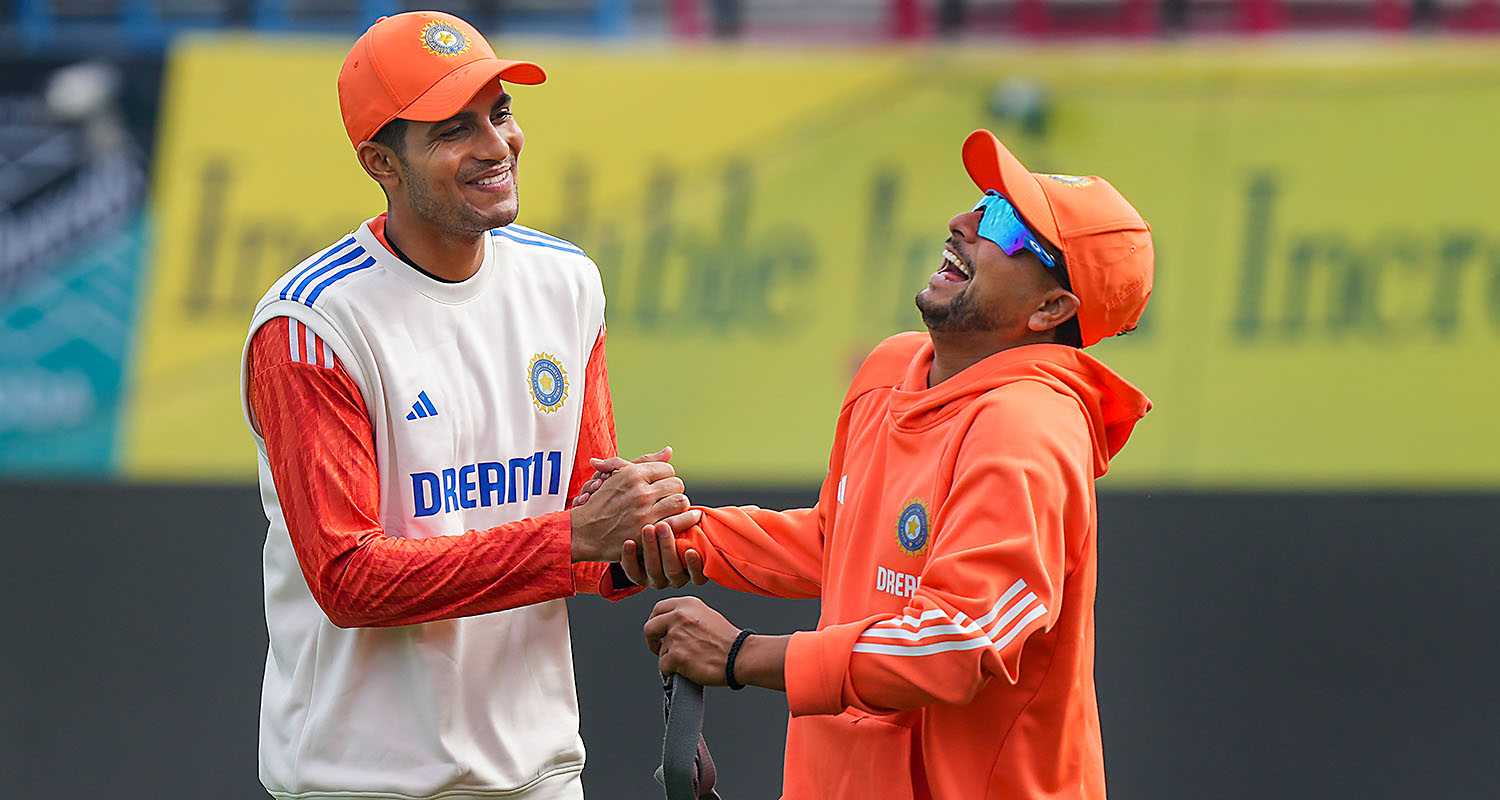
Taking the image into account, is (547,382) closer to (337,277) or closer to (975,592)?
(337,277)

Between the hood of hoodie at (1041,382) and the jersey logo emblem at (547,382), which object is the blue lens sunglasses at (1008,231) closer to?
the hood of hoodie at (1041,382)

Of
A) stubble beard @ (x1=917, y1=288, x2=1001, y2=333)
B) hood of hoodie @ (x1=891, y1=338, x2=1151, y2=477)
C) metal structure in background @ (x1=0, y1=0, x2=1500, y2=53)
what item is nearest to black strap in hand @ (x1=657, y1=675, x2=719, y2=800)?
hood of hoodie @ (x1=891, y1=338, x2=1151, y2=477)

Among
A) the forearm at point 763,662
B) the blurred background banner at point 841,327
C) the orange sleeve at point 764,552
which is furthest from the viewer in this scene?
the blurred background banner at point 841,327

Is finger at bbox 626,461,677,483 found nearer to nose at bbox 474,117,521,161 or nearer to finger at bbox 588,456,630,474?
finger at bbox 588,456,630,474

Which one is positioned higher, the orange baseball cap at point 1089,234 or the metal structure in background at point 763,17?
the metal structure in background at point 763,17

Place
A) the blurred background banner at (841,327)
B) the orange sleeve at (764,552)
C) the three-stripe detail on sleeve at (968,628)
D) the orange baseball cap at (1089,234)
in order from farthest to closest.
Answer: the blurred background banner at (841,327) < the orange sleeve at (764,552) < the orange baseball cap at (1089,234) < the three-stripe detail on sleeve at (968,628)

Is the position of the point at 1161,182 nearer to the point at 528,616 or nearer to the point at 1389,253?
the point at 1389,253

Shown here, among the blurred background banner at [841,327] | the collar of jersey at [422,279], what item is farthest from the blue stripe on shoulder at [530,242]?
the blurred background banner at [841,327]

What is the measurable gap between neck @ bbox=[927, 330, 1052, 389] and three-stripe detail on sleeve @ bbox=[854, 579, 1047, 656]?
40 cm

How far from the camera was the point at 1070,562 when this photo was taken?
2428mm

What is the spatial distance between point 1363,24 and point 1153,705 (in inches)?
83.4

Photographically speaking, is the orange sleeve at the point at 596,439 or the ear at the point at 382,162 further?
the orange sleeve at the point at 596,439

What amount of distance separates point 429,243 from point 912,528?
874mm

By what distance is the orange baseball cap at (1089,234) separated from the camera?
2516 millimetres
